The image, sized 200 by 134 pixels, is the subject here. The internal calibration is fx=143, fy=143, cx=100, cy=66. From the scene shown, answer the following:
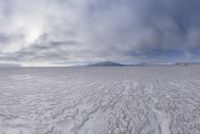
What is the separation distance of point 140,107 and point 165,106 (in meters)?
1.82

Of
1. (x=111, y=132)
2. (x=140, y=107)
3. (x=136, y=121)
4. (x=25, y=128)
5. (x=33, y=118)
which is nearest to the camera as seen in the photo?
(x=111, y=132)

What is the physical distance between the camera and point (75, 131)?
700 cm

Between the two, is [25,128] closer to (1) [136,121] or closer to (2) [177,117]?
(1) [136,121]

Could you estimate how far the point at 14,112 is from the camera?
9.43 m

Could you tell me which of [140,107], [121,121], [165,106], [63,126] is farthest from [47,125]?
[165,106]

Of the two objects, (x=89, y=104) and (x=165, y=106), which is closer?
(x=165, y=106)

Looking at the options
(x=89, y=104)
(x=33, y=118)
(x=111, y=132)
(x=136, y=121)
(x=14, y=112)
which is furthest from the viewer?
(x=89, y=104)

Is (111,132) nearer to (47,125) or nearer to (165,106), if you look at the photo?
(47,125)

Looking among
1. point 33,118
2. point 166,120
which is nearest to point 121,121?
point 166,120

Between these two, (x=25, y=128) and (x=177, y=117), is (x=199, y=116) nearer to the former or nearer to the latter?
(x=177, y=117)

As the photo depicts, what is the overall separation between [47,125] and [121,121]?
13.1 feet

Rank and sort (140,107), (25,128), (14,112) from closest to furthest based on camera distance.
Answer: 1. (25,128)
2. (14,112)
3. (140,107)

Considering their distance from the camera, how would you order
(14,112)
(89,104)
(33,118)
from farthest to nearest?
(89,104), (14,112), (33,118)

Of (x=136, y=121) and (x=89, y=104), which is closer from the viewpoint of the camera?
(x=136, y=121)
